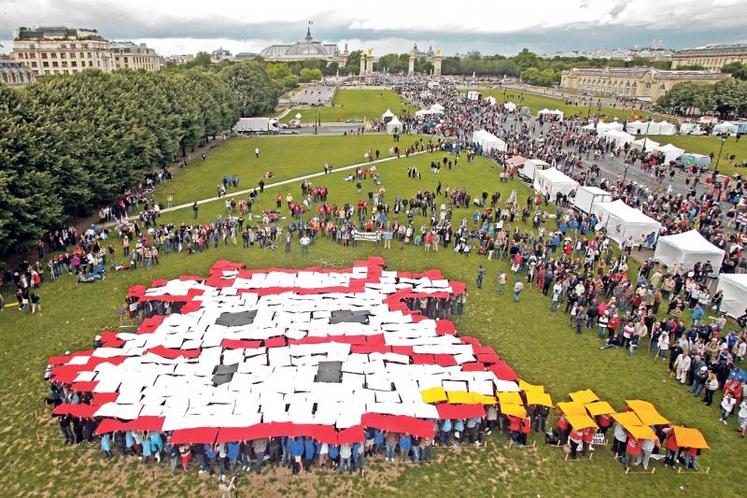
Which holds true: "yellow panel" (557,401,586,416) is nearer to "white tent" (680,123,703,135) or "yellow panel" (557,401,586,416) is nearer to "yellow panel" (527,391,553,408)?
"yellow panel" (527,391,553,408)

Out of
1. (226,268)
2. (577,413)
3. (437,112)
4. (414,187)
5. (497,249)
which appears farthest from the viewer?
Result: (437,112)

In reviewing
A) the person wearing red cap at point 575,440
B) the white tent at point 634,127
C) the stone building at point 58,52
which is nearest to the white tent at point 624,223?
the person wearing red cap at point 575,440

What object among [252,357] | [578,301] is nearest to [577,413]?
[578,301]

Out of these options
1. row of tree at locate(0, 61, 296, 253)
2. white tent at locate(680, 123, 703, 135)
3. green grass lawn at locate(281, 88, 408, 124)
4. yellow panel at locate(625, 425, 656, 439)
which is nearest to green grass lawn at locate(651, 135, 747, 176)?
white tent at locate(680, 123, 703, 135)

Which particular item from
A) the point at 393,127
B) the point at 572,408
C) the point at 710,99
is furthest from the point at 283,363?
the point at 710,99

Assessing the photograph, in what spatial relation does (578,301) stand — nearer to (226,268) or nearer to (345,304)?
(345,304)

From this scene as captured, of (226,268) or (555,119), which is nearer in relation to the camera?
(226,268)

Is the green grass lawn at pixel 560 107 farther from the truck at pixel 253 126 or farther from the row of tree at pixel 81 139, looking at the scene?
the row of tree at pixel 81 139
